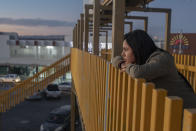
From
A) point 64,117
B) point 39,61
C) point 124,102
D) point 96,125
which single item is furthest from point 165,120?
point 39,61

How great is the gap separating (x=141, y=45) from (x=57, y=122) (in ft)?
42.3

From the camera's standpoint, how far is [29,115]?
736 inches

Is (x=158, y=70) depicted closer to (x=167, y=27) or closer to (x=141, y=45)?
(x=141, y=45)

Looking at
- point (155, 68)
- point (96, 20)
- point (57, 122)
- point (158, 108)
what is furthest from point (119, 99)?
point (57, 122)

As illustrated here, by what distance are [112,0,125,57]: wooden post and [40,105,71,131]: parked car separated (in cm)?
1087

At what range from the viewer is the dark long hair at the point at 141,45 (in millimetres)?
1980

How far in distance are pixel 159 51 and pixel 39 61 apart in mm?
30898

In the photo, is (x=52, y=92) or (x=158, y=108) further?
(x=52, y=92)

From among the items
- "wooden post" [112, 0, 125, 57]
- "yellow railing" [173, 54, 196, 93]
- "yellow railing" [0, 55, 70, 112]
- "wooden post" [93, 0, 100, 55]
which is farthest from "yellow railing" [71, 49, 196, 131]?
"yellow railing" [0, 55, 70, 112]

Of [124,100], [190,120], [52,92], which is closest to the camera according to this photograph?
[190,120]

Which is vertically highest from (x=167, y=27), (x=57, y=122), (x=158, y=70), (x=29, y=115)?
(x=167, y=27)

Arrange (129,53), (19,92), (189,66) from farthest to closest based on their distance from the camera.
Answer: (19,92)
(189,66)
(129,53)

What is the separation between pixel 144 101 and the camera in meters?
1.25

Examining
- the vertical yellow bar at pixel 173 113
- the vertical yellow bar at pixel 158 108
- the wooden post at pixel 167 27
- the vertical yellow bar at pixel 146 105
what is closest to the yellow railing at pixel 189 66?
the wooden post at pixel 167 27
